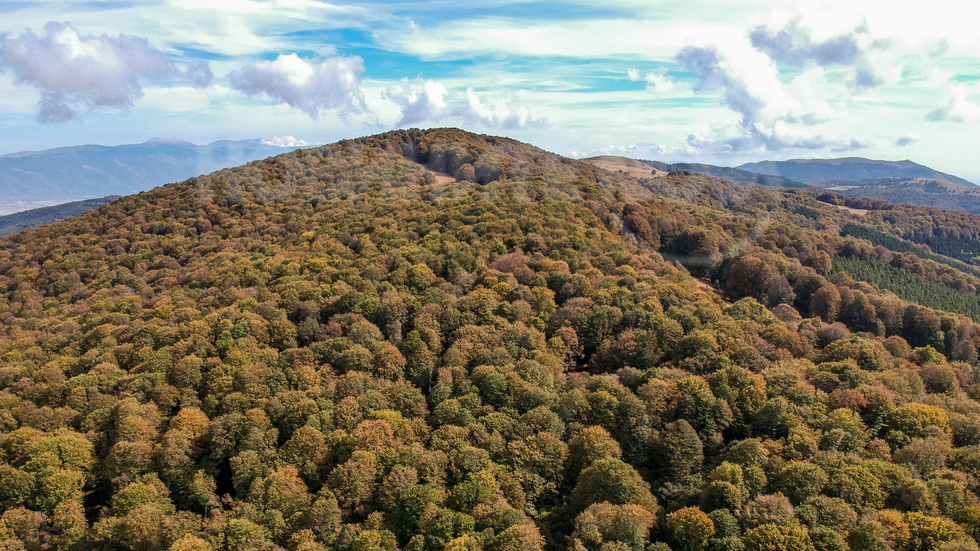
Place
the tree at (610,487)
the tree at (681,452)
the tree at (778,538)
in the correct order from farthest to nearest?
1. the tree at (681,452)
2. the tree at (610,487)
3. the tree at (778,538)

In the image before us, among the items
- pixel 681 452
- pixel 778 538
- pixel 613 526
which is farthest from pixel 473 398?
pixel 778 538

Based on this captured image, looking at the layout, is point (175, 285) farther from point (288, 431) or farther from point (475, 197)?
point (475, 197)

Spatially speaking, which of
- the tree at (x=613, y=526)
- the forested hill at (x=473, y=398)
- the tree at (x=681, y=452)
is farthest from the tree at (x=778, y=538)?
the tree at (x=681, y=452)

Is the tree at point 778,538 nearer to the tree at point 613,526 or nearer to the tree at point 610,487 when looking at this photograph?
the tree at point 613,526

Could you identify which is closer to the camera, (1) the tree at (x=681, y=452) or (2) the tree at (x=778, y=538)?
(2) the tree at (x=778, y=538)

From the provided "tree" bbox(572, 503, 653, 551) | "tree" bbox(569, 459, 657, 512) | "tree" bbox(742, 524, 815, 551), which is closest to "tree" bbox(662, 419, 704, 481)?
"tree" bbox(569, 459, 657, 512)

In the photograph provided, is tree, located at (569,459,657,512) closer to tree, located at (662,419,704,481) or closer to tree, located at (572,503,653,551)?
tree, located at (572,503,653,551)

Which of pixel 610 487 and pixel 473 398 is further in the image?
pixel 473 398

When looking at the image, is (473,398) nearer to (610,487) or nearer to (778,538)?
(610,487)
